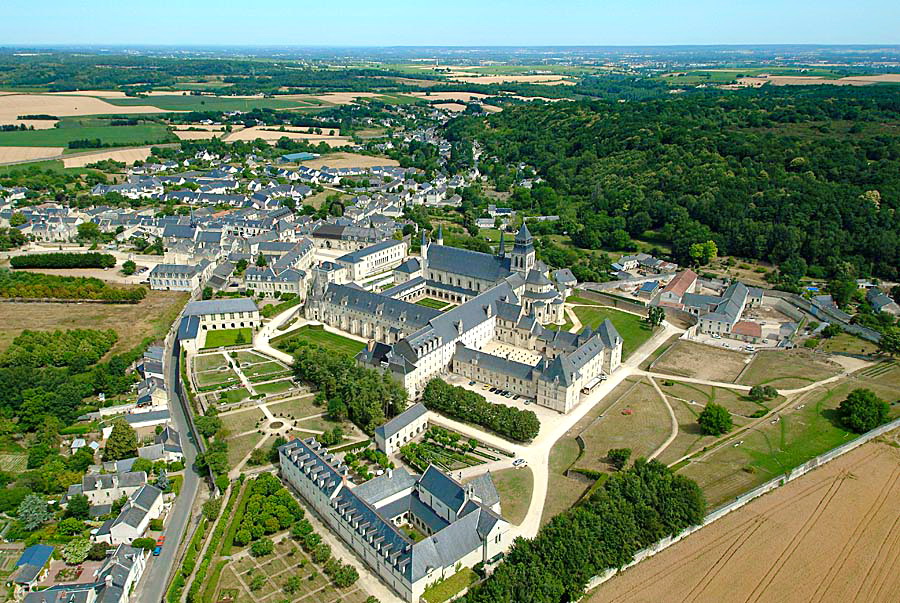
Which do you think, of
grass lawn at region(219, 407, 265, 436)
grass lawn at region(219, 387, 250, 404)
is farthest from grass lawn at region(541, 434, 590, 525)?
Result: grass lawn at region(219, 387, 250, 404)

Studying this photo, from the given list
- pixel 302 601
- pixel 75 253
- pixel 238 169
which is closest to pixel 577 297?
pixel 302 601

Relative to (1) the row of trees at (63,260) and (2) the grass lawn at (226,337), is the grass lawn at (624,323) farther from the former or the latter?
(1) the row of trees at (63,260)

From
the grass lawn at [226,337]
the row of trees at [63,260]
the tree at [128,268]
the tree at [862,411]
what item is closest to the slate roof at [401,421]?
the grass lawn at [226,337]

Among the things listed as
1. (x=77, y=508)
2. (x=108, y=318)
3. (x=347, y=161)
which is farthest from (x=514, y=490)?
(x=347, y=161)

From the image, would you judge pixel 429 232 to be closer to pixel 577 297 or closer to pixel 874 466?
pixel 577 297

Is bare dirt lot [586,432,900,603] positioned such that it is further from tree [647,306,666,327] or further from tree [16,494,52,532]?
tree [16,494,52,532]

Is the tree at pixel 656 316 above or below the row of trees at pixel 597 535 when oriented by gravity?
below
